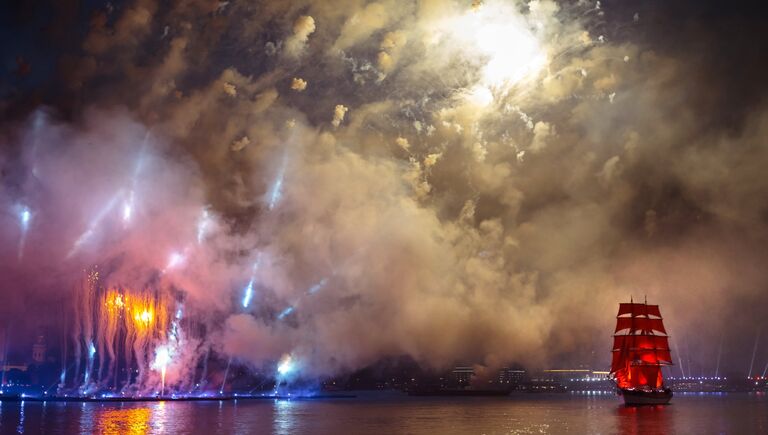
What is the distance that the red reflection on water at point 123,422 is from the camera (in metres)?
69.5

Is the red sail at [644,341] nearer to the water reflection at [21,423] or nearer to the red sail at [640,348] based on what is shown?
the red sail at [640,348]

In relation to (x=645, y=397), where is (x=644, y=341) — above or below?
above

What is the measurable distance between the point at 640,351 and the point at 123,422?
476ft

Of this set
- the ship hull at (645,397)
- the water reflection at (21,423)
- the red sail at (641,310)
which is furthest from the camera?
the red sail at (641,310)

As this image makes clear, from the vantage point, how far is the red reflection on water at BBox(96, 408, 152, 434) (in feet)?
228

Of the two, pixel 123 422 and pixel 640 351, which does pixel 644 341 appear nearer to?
pixel 640 351

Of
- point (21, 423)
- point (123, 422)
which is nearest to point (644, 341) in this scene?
point (123, 422)

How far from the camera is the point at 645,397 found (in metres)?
175

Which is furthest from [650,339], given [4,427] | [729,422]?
[4,427]

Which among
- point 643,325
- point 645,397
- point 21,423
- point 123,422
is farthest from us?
point 643,325

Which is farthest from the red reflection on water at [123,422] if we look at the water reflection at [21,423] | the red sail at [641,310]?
the red sail at [641,310]

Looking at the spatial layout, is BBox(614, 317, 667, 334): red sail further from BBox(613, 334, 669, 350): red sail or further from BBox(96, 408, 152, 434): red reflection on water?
BBox(96, 408, 152, 434): red reflection on water

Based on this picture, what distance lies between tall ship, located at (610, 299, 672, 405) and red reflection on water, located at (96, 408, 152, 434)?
126679 millimetres

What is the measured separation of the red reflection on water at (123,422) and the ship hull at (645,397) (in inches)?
4752
